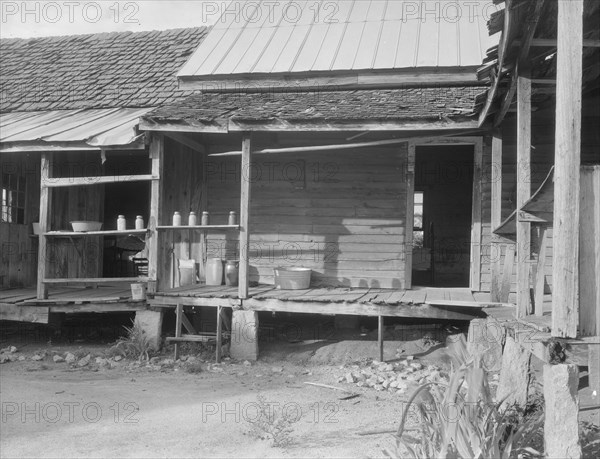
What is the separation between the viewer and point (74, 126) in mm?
9438

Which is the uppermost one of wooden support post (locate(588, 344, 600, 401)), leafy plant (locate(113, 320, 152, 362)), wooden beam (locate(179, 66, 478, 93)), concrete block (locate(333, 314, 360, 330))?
wooden beam (locate(179, 66, 478, 93))

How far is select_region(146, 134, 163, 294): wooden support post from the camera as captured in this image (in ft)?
28.7

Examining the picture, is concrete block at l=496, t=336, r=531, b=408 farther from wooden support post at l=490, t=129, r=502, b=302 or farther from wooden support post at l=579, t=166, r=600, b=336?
wooden support post at l=490, t=129, r=502, b=302

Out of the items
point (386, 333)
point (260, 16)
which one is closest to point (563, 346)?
point (386, 333)

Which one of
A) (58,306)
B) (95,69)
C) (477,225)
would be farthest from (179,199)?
(477,225)

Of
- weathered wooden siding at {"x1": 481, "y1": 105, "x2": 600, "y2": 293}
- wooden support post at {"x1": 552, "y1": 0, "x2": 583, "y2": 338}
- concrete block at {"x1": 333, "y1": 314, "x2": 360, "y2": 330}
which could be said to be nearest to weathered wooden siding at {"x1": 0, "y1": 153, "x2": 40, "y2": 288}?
concrete block at {"x1": 333, "y1": 314, "x2": 360, "y2": 330}

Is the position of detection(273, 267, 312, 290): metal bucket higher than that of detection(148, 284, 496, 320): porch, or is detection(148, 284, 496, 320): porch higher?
detection(273, 267, 312, 290): metal bucket

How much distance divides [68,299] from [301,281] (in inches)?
139

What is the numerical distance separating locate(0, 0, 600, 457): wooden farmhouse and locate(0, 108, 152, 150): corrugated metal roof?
0.06m

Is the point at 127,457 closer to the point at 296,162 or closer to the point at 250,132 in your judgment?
the point at 250,132

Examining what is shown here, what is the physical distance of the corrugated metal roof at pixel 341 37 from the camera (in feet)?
33.1

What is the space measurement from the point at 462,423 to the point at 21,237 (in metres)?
9.03

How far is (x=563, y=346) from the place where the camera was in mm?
4137

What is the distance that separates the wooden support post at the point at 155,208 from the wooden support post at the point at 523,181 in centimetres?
510
